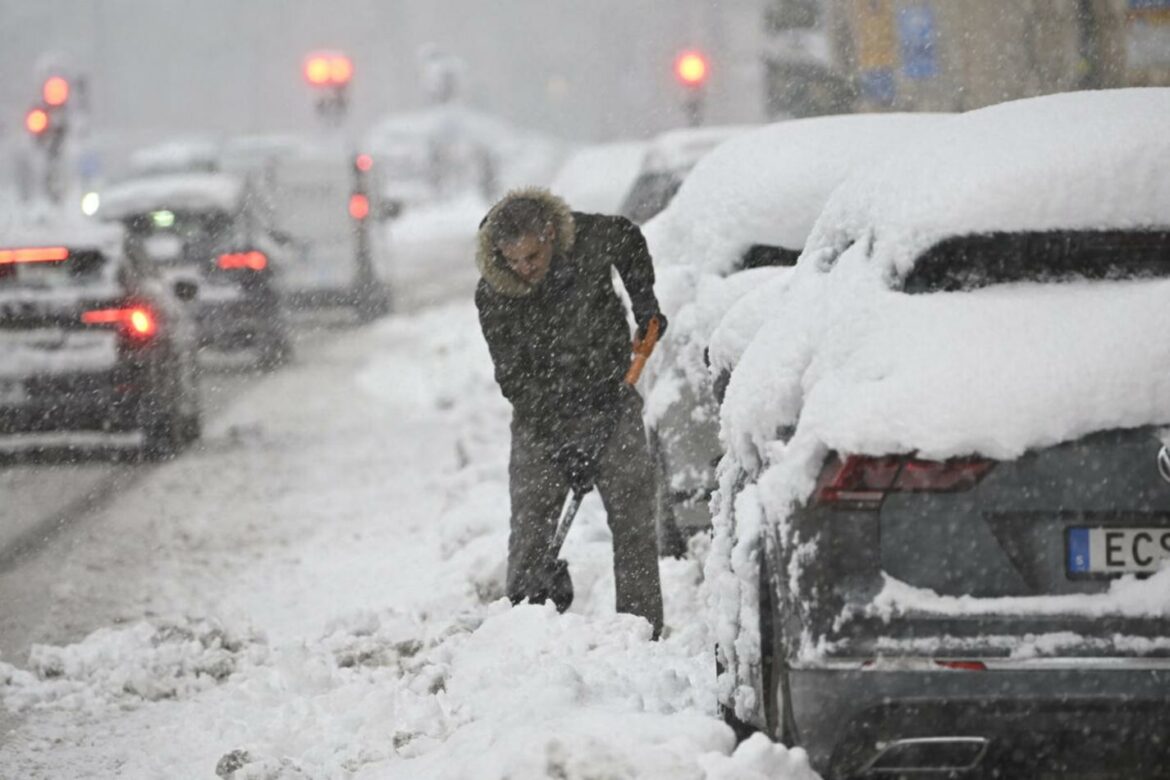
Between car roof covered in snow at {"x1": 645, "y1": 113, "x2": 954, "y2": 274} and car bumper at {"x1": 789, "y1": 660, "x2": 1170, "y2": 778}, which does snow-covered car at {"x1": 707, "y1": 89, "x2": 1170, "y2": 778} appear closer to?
car bumper at {"x1": 789, "y1": 660, "x2": 1170, "y2": 778}

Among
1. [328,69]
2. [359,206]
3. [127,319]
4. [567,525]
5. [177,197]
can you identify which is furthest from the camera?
[328,69]

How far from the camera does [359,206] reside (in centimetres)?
2270

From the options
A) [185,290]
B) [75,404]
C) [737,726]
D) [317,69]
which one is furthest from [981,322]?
[317,69]

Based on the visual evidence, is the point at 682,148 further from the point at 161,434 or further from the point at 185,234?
the point at 185,234

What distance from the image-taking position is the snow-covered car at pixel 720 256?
23.4ft

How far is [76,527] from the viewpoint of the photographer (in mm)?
10156

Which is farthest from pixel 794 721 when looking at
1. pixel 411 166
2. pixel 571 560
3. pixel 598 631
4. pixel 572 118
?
pixel 572 118

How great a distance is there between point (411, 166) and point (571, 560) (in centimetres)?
6755

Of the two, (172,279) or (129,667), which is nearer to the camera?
(129,667)

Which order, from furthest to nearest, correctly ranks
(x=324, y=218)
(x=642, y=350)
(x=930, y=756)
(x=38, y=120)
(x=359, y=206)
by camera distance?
(x=38, y=120) < (x=359, y=206) < (x=324, y=218) < (x=642, y=350) < (x=930, y=756)

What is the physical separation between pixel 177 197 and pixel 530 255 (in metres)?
12.9

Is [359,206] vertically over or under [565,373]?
under

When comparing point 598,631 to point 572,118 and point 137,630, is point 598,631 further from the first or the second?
point 572,118

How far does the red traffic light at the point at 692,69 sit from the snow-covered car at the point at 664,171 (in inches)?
426
